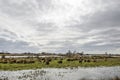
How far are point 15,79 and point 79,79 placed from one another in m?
11.0

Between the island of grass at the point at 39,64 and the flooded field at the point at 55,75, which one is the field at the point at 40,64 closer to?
the island of grass at the point at 39,64

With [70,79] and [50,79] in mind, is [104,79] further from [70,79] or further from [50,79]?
[50,79]

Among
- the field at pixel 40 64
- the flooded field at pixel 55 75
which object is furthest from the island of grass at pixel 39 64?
the flooded field at pixel 55 75

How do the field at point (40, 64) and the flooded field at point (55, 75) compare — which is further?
the field at point (40, 64)

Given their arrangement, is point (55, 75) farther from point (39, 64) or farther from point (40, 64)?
point (40, 64)

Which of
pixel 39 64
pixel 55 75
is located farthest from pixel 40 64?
pixel 55 75

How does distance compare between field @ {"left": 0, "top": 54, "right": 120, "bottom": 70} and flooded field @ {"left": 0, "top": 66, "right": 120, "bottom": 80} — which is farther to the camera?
field @ {"left": 0, "top": 54, "right": 120, "bottom": 70}

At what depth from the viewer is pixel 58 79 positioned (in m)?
33.6

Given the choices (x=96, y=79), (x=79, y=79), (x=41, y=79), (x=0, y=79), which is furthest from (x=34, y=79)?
(x=96, y=79)

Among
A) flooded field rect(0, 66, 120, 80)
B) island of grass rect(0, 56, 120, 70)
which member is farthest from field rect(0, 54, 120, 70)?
flooded field rect(0, 66, 120, 80)

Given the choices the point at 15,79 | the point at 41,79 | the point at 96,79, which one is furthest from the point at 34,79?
the point at 96,79

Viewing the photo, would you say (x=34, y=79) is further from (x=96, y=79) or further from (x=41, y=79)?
(x=96, y=79)

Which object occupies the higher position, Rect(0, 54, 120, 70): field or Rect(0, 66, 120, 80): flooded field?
Rect(0, 54, 120, 70): field

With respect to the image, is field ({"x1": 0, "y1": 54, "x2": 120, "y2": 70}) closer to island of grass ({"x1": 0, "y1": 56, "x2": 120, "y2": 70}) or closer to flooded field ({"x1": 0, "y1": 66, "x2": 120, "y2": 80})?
island of grass ({"x1": 0, "y1": 56, "x2": 120, "y2": 70})
